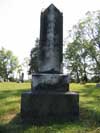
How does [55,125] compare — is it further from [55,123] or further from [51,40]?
[51,40]

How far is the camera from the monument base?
34.4ft

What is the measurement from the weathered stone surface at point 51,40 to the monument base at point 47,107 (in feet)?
3.88

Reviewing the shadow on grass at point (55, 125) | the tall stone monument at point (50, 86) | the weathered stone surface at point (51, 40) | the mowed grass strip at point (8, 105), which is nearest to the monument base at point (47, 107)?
the tall stone monument at point (50, 86)

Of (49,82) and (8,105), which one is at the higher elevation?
(49,82)

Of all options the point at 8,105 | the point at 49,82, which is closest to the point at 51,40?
the point at 49,82

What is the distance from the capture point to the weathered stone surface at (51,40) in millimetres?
11461

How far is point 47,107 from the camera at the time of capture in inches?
413

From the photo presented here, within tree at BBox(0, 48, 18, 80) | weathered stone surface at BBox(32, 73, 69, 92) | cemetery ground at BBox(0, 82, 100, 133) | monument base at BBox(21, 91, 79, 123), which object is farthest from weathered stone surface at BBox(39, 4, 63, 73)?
tree at BBox(0, 48, 18, 80)

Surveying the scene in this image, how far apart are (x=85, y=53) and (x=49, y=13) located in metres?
48.5

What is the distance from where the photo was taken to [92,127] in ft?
30.3

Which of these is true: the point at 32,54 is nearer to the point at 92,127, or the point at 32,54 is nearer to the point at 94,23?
the point at 94,23

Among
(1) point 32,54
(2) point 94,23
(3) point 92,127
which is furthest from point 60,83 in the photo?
(1) point 32,54

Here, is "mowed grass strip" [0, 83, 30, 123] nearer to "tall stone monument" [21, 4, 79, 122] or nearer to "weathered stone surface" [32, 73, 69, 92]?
"tall stone monument" [21, 4, 79, 122]

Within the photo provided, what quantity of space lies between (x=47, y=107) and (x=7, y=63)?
88.5 m
